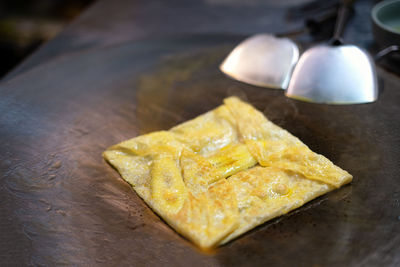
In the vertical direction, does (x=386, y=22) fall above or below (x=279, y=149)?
above

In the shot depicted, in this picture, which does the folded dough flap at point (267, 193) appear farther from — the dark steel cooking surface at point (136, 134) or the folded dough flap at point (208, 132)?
the folded dough flap at point (208, 132)

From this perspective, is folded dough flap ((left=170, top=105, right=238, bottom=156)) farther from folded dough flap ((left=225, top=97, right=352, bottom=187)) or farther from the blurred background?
the blurred background

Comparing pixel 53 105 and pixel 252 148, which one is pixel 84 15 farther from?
pixel 252 148

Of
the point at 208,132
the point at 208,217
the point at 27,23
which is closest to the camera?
the point at 208,217

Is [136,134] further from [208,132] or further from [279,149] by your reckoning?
[279,149]

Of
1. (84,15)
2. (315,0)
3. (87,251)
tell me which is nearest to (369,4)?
(315,0)

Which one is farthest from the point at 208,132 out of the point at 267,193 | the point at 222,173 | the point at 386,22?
the point at 386,22

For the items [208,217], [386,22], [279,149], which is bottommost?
[208,217]

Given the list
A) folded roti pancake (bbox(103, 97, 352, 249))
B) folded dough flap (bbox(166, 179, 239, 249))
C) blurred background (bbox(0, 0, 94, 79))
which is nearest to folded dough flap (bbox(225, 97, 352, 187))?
folded roti pancake (bbox(103, 97, 352, 249))
